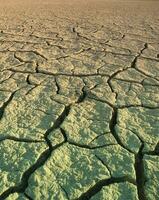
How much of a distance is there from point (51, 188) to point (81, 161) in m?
0.25

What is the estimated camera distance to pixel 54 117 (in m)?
2.35

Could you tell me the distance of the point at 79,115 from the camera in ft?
7.81

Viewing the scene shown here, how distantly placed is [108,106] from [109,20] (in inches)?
126

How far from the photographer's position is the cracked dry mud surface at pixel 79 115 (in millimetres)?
1780

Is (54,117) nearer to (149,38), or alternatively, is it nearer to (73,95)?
(73,95)

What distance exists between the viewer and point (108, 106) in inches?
98.1

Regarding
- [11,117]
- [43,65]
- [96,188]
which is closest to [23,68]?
[43,65]

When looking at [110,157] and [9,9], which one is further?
[9,9]

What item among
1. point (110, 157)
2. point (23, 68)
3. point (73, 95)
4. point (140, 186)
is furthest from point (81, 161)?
point (23, 68)

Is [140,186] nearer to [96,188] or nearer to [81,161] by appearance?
[96,188]

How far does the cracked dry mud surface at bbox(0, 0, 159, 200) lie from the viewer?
1780 mm

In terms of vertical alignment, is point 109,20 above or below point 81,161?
below

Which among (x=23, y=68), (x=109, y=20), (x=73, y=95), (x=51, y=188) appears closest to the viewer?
(x=51, y=188)

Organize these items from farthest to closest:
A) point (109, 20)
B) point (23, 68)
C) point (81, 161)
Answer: point (109, 20)
point (23, 68)
point (81, 161)
